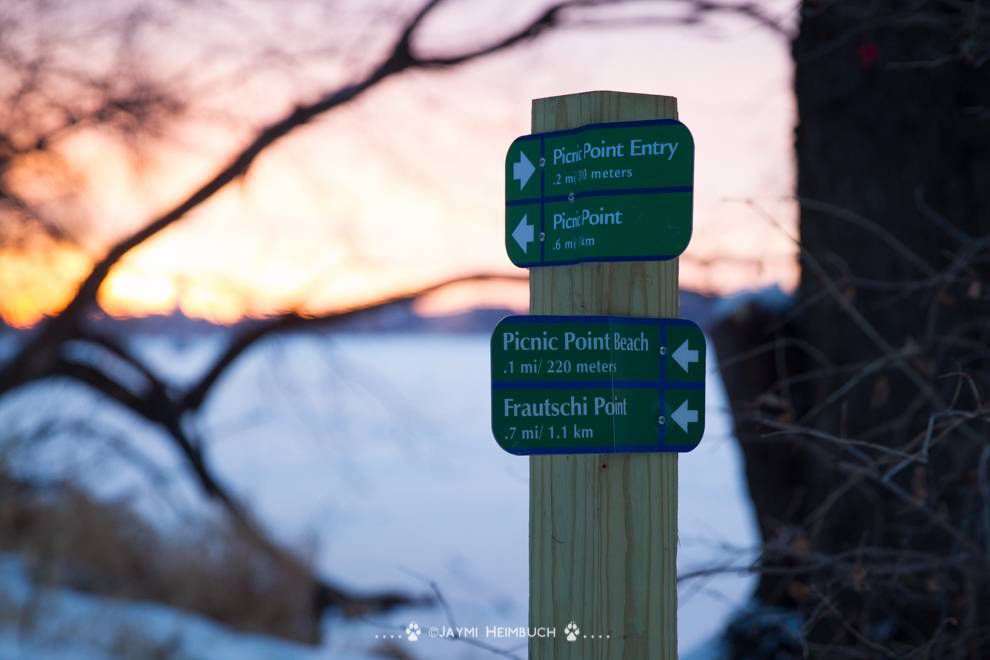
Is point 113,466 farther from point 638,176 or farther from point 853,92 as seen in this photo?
point 638,176

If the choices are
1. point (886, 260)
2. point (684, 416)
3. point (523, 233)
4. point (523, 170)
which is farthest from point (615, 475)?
point (886, 260)

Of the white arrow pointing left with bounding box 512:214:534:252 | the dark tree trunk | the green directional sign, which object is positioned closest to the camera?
the green directional sign

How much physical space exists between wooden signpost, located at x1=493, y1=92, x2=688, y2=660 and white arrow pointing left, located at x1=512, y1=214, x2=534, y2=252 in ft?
0.20

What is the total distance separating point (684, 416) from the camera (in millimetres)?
2145

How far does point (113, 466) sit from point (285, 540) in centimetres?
166

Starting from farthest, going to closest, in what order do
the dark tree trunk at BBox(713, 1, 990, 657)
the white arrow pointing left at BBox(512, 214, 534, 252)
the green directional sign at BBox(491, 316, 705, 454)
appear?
1. the dark tree trunk at BBox(713, 1, 990, 657)
2. the white arrow pointing left at BBox(512, 214, 534, 252)
3. the green directional sign at BBox(491, 316, 705, 454)

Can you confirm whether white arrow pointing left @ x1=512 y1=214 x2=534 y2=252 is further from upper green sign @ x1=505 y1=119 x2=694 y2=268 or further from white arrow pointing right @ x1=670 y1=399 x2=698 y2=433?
white arrow pointing right @ x1=670 y1=399 x2=698 y2=433

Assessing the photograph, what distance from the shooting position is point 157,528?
9633 mm

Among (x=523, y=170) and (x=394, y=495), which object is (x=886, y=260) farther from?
(x=394, y=495)

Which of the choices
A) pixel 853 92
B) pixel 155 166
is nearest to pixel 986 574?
pixel 853 92

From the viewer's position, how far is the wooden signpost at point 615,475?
212 cm

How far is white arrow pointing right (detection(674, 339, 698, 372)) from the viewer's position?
85.0 inches

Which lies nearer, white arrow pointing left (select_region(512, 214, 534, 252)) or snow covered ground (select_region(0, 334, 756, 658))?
white arrow pointing left (select_region(512, 214, 534, 252))

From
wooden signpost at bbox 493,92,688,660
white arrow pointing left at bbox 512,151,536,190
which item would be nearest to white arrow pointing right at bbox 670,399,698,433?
wooden signpost at bbox 493,92,688,660
